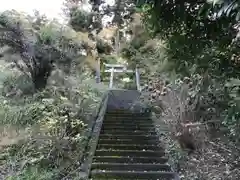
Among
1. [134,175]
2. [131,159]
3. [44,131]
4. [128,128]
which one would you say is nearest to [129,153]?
[131,159]

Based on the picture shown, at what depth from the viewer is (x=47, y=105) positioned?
7.04 metres

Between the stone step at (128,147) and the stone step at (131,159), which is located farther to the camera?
the stone step at (128,147)

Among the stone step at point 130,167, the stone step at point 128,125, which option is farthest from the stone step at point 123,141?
the stone step at point 130,167

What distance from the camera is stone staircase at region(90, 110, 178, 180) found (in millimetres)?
5320

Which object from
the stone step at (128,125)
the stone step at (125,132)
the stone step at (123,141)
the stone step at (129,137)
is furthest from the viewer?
the stone step at (128,125)

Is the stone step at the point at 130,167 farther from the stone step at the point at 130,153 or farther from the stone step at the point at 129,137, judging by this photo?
the stone step at the point at 129,137

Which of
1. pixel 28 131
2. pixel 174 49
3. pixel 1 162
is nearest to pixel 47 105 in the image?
pixel 28 131

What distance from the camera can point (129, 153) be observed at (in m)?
6.12

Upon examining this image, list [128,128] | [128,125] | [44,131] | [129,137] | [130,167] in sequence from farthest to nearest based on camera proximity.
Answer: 1. [128,125]
2. [128,128]
3. [129,137]
4. [44,131]
5. [130,167]

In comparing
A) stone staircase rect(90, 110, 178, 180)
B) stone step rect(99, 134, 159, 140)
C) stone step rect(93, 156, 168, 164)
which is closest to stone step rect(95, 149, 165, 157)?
stone staircase rect(90, 110, 178, 180)

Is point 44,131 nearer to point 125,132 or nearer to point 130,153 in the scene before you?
point 130,153

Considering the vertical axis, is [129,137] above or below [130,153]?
above

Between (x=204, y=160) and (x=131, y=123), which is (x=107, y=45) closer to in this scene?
(x=131, y=123)

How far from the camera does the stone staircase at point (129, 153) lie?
5320 millimetres
